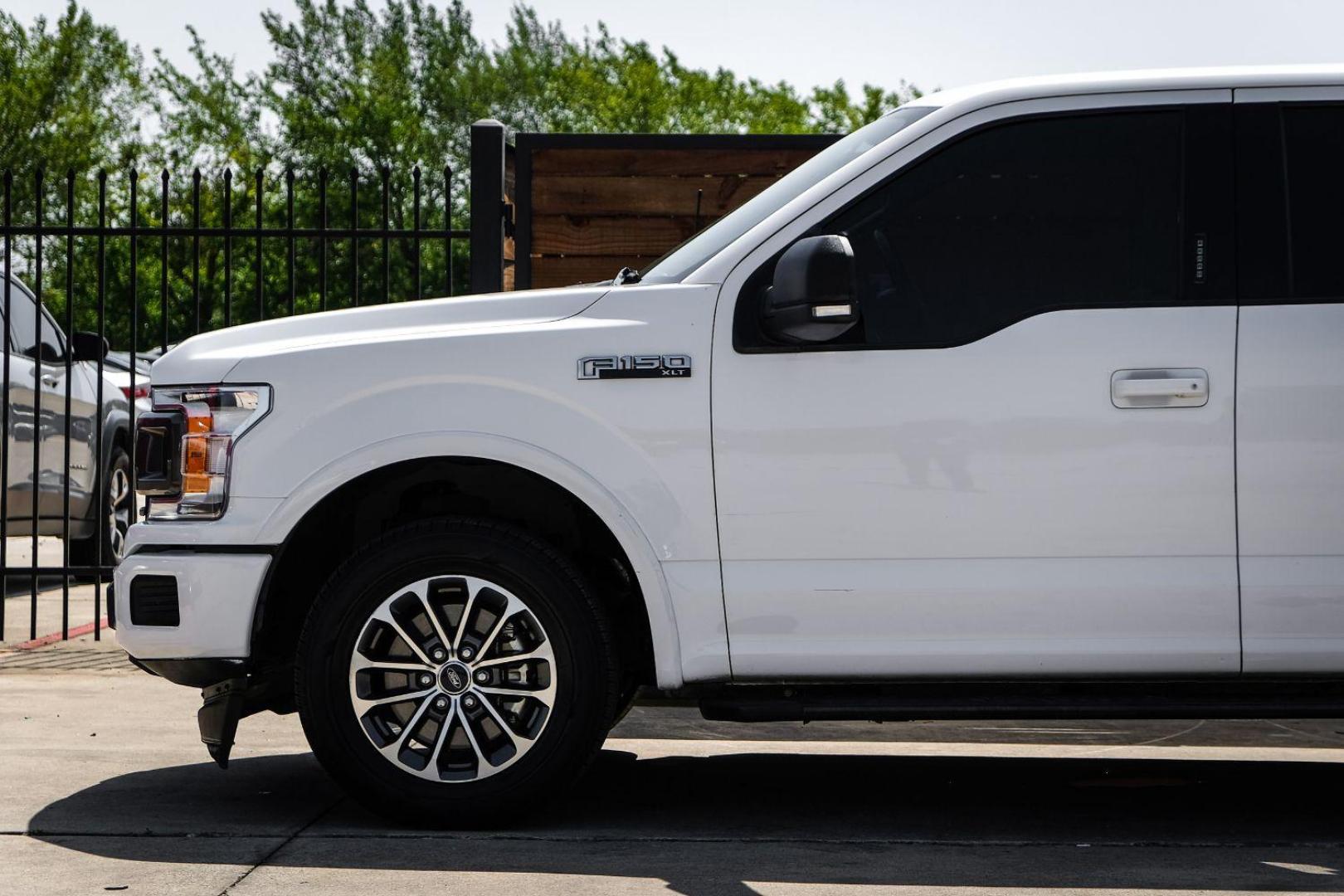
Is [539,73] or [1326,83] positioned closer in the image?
[1326,83]

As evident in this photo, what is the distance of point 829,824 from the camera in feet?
16.9

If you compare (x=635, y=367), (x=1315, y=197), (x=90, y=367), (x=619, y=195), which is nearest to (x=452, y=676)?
(x=635, y=367)

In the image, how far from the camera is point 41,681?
26.6 feet

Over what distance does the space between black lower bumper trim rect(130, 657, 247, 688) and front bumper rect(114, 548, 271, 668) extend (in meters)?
0.03

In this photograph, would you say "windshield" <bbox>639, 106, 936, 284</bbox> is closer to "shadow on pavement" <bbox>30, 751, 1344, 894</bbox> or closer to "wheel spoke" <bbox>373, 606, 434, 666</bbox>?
"wheel spoke" <bbox>373, 606, 434, 666</bbox>

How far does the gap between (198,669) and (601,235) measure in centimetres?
439

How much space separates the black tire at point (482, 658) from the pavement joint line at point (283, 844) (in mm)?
231

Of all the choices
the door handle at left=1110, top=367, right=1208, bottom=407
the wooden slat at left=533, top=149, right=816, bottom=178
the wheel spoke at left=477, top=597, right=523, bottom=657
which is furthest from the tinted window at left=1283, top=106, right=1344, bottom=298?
the wooden slat at left=533, top=149, right=816, bottom=178

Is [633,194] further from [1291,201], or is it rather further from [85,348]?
[1291,201]

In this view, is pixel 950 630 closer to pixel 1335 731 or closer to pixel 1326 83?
pixel 1326 83

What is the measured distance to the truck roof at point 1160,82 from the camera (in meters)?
4.96

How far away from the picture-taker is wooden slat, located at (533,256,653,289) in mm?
8828

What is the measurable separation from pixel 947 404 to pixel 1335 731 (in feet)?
11.2

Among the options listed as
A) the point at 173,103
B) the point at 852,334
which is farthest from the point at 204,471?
the point at 173,103
